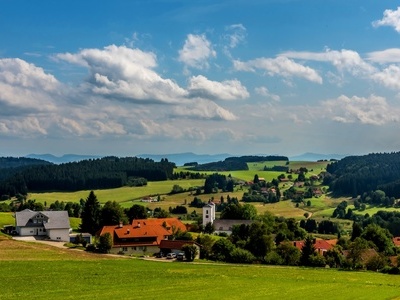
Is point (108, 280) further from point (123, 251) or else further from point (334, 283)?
point (123, 251)

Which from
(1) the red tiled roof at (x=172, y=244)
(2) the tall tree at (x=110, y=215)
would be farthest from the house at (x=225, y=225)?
(1) the red tiled roof at (x=172, y=244)

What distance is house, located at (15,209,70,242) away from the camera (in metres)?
94.8

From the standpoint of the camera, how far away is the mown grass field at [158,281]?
140ft

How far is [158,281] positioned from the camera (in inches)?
1991

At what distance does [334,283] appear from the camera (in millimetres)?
52750

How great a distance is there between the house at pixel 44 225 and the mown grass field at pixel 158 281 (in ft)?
81.7

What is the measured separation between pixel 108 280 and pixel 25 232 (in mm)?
53051

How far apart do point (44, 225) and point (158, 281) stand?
51688 mm

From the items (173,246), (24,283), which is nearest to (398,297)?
(24,283)

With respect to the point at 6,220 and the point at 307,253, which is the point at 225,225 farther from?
the point at 6,220

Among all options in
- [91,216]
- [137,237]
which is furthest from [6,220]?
[137,237]

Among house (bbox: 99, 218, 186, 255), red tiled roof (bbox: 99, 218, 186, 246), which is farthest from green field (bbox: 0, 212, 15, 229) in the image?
house (bbox: 99, 218, 186, 255)

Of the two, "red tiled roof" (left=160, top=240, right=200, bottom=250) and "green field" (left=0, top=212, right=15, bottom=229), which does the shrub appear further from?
"green field" (left=0, top=212, right=15, bottom=229)

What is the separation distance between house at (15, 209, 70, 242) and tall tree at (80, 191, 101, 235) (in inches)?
217
